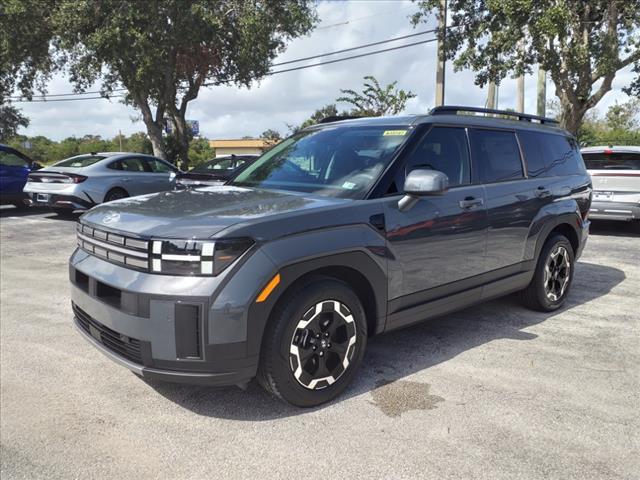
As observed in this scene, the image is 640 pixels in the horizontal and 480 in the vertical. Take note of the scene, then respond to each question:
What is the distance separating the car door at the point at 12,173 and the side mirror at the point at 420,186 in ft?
39.5

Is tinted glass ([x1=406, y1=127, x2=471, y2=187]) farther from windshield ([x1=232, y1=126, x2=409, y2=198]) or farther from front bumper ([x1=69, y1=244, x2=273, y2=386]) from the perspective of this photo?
front bumper ([x1=69, y1=244, x2=273, y2=386])

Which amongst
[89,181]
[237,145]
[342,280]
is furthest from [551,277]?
[237,145]

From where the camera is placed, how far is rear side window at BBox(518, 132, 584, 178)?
4.92m

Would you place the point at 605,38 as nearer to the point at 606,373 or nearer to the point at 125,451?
the point at 606,373

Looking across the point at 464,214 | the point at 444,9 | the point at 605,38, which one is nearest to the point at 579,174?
the point at 464,214

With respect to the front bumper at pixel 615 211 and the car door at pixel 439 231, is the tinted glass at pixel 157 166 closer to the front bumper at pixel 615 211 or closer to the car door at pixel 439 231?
the front bumper at pixel 615 211

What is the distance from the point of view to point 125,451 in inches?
112

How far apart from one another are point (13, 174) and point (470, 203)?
12.1 metres

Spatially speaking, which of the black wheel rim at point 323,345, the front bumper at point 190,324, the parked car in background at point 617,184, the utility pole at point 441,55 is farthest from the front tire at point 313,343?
the utility pole at point 441,55

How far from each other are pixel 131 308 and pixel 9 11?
61.3 feet

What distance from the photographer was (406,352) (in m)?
4.16

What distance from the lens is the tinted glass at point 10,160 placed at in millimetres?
12613

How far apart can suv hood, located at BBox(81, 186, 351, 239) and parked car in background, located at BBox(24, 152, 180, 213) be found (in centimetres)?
790

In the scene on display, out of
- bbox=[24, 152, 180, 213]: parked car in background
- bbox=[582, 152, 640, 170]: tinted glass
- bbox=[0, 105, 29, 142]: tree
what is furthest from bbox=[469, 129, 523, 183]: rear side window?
bbox=[0, 105, 29, 142]: tree
